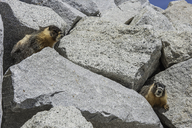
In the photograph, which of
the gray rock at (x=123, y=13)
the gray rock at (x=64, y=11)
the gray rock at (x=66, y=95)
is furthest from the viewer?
the gray rock at (x=123, y=13)

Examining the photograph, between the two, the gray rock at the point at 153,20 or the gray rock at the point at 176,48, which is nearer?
the gray rock at the point at 176,48

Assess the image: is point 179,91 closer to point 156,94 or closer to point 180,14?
point 156,94

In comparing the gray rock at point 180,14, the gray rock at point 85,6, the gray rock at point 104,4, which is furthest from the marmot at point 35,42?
the gray rock at point 180,14

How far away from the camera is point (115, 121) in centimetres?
392

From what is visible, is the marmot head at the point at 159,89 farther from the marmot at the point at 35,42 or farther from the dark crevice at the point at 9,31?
the dark crevice at the point at 9,31

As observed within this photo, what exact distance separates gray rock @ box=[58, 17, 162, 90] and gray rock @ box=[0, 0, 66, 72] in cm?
79

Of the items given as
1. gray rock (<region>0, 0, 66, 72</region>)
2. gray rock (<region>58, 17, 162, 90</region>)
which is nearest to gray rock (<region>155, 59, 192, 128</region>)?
gray rock (<region>58, 17, 162, 90</region>)

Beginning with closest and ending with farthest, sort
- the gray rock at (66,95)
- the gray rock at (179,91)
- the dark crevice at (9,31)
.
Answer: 1. the gray rock at (66,95)
2. the gray rock at (179,91)
3. the dark crevice at (9,31)

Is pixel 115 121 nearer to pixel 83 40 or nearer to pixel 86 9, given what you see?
pixel 83 40

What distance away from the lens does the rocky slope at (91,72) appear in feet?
11.7

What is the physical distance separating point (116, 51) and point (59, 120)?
2751 mm

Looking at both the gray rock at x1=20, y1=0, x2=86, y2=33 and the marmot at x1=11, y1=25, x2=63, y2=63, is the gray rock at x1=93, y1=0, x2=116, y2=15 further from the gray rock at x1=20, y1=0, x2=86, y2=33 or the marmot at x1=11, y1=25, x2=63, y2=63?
the marmot at x1=11, y1=25, x2=63, y2=63

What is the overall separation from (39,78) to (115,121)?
1489mm

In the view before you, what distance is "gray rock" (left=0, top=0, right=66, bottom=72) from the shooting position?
17.4ft
